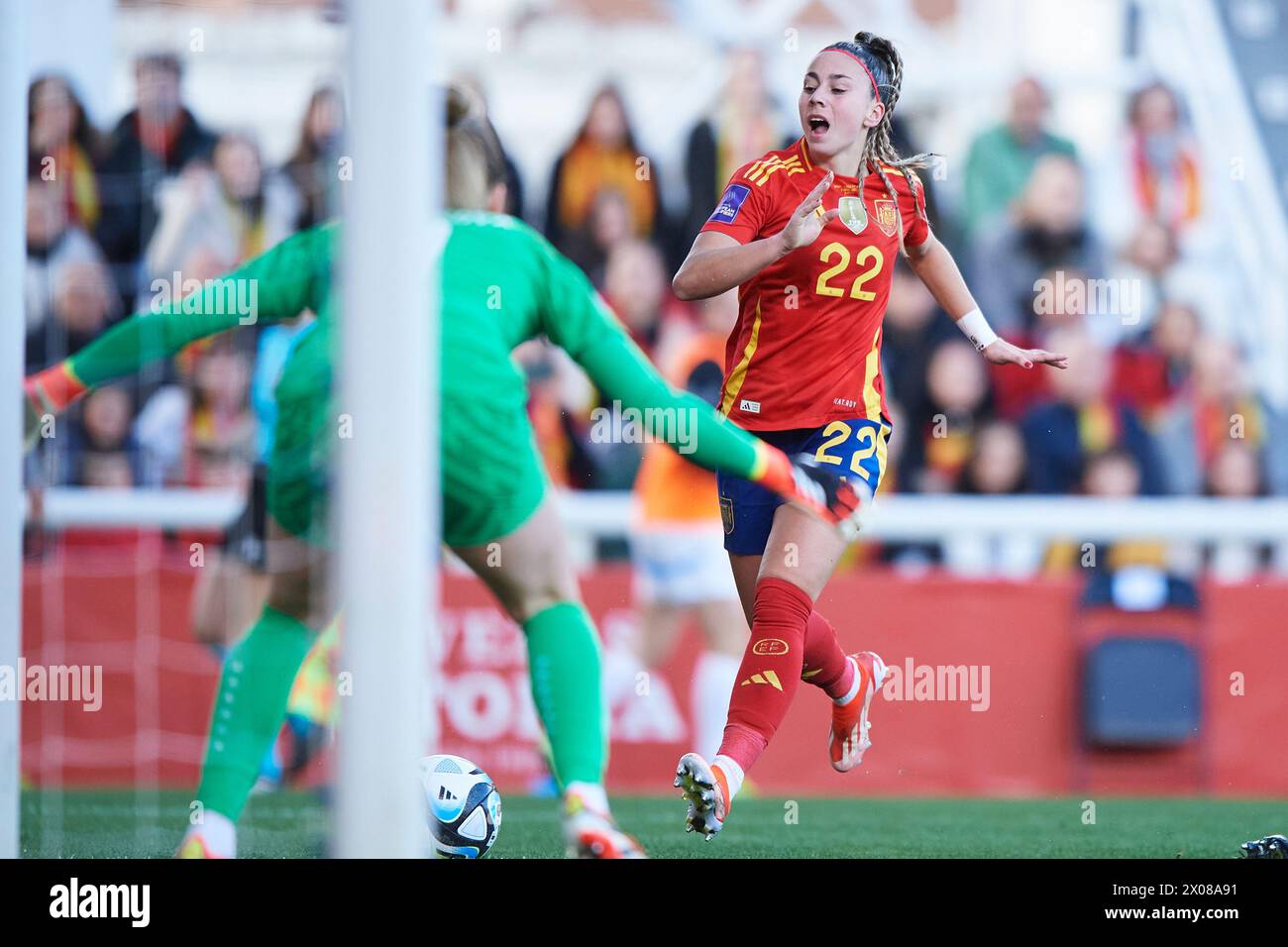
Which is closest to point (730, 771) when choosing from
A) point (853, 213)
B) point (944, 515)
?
point (853, 213)

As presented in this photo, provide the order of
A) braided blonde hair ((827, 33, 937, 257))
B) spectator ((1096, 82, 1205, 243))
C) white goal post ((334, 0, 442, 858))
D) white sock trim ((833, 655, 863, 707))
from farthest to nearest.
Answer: spectator ((1096, 82, 1205, 243)) → white sock trim ((833, 655, 863, 707)) → braided blonde hair ((827, 33, 937, 257)) → white goal post ((334, 0, 442, 858))

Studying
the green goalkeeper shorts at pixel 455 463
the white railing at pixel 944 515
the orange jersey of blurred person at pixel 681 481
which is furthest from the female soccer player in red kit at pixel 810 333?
the white railing at pixel 944 515

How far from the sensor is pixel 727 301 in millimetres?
7852

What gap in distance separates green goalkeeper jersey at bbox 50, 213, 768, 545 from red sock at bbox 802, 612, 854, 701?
1026 millimetres

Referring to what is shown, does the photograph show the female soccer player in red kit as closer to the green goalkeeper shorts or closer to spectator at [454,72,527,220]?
the green goalkeeper shorts

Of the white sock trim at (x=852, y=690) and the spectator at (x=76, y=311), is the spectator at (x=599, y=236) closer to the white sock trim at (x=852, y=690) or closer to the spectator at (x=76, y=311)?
the spectator at (x=76, y=311)

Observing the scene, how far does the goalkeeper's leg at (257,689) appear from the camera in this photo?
13.8 feet

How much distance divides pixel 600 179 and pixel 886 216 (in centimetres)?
352

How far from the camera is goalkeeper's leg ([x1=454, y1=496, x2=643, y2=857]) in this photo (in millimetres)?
4344

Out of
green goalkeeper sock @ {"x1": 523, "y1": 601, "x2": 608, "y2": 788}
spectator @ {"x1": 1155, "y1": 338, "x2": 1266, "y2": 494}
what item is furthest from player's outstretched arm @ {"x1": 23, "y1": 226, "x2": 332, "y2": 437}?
spectator @ {"x1": 1155, "y1": 338, "x2": 1266, "y2": 494}
